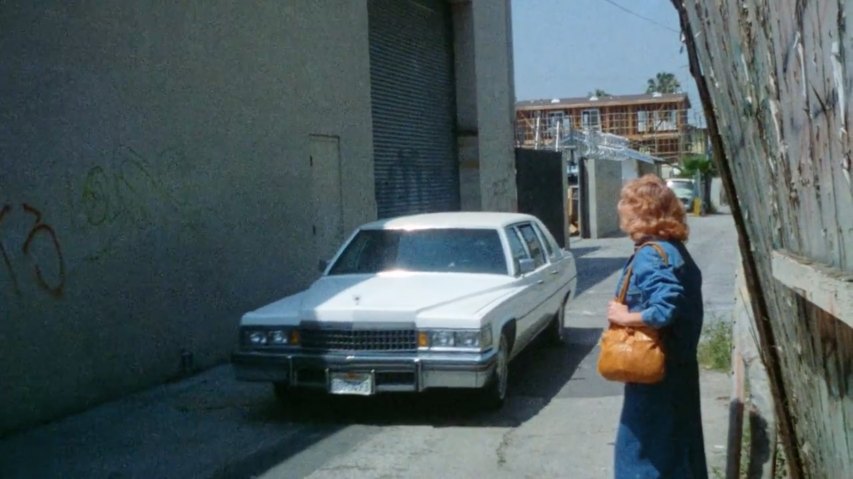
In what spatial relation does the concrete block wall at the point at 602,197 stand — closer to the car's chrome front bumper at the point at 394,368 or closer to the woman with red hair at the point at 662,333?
the car's chrome front bumper at the point at 394,368

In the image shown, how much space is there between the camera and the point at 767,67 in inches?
104

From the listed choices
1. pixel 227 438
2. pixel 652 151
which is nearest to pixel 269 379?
pixel 227 438

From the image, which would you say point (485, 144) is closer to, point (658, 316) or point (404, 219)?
point (404, 219)

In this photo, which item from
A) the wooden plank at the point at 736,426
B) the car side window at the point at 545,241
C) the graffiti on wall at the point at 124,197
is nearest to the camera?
the wooden plank at the point at 736,426

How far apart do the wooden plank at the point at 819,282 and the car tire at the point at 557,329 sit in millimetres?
8196

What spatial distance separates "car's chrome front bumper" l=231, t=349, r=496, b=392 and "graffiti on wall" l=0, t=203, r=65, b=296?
1.85 meters

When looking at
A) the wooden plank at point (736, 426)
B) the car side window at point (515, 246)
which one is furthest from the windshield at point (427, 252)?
the wooden plank at point (736, 426)

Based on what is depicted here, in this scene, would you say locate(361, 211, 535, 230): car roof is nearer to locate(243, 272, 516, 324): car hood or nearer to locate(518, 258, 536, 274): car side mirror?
locate(518, 258, 536, 274): car side mirror

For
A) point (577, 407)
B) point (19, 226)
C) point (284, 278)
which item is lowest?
point (577, 407)

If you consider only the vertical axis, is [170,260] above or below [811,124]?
below

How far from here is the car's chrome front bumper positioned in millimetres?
7688

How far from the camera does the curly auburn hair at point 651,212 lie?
15.2 ft

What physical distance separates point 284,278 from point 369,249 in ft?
9.85

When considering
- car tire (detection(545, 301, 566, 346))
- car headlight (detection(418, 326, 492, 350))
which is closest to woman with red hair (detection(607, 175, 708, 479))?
car headlight (detection(418, 326, 492, 350))
